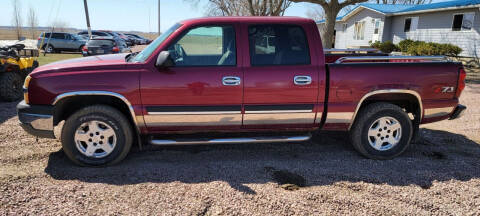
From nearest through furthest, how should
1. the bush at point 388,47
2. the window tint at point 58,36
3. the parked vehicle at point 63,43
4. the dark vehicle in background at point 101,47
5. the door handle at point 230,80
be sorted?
the door handle at point 230,80 → the dark vehicle in background at point 101,47 → the bush at point 388,47 → the parked vehicle at point 63,43 → the window tint at point 58,36

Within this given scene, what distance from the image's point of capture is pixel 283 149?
4.66 m

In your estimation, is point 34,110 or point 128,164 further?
point 128,164

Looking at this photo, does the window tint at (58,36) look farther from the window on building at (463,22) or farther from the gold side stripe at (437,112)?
the window on building at (463,22)

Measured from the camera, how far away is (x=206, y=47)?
3.98 metres

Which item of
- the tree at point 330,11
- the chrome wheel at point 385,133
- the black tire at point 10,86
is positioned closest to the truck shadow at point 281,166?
the chrome wheel at point 385,133

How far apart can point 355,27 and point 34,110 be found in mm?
27750

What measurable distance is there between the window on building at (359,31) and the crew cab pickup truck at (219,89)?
24055 millimetres

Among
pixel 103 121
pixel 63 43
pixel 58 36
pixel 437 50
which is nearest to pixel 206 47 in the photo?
pixel 103 121

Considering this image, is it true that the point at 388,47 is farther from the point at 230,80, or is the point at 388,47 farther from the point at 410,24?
the point at 230,80

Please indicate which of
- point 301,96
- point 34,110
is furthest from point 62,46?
point 301,96

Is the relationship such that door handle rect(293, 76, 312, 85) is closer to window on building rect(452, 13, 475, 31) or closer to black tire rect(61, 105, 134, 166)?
black tire rect(61, 105, 134, 166)

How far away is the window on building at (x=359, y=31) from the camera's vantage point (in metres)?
26.3

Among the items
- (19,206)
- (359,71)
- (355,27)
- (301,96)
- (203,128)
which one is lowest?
(19,206)

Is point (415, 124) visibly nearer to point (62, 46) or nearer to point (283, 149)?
point (283, 149)
